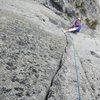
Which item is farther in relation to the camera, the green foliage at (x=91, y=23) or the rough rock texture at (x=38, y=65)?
the green foliage at (x=91, y=23)

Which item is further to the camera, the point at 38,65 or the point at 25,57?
the point at 25,57

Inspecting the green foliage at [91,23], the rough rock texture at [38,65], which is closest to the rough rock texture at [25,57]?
the rough rock texture at [38,65]

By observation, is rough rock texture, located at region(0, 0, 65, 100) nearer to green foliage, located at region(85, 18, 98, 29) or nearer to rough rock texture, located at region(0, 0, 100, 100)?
rough rock texture, located at region(0, 0, 100, 100)

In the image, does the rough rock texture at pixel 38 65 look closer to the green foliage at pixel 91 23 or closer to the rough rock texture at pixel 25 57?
the rough rock texture at pixel 25 57

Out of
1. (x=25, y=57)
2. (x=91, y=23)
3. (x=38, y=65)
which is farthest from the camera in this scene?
(x=91, y=23)

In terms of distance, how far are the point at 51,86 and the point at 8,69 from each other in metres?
1.43

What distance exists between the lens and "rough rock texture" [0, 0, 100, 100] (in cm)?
620

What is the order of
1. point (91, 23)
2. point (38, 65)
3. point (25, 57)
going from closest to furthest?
point (38, 65) < point (25, 57) < point (91, 23)

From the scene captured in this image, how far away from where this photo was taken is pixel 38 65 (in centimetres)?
716

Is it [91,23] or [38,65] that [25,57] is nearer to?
[38,65]

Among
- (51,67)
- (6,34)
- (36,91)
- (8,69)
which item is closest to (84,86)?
(51,67)

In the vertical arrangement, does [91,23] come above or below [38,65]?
above

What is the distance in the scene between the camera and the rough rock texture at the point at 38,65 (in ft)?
20.3

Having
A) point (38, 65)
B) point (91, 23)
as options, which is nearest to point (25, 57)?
point (38, 65)
